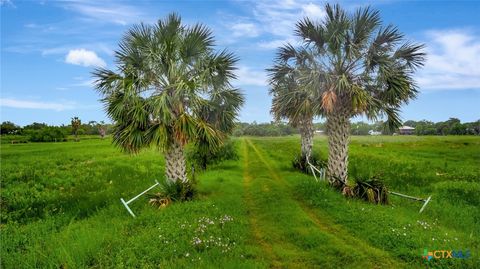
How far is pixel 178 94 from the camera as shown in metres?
15.0

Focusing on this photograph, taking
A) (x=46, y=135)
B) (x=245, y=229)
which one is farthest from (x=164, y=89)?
(x=46, y=135)

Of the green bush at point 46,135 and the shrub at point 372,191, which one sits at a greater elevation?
the green bush at point 46,135

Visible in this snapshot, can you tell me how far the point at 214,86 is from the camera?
1666 cm

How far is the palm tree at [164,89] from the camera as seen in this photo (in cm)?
1498

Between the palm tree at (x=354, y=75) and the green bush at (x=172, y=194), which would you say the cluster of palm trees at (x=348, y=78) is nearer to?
the palm tree at (x=354, y=75)

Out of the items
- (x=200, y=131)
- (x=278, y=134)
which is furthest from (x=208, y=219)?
(x=278, y=134)

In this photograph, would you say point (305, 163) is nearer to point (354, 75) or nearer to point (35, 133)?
point (354, 75)

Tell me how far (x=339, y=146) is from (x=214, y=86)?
7733 millimetres

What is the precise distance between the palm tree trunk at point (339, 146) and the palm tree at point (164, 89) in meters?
6.64

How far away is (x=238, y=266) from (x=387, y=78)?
13.4 m

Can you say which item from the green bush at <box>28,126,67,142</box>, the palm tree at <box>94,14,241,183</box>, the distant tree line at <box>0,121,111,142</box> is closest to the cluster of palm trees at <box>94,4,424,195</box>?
the palm tree at <box>94,14,241,183</box>

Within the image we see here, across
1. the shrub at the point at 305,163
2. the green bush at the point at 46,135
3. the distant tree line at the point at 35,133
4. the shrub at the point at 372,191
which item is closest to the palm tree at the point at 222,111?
the shrub at the point at 372,191

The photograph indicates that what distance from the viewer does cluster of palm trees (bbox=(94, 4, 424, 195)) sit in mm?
15156

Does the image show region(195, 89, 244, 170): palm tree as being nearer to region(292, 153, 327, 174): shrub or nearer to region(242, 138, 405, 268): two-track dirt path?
region(242, 138, 405, 268): two-track dirt path
